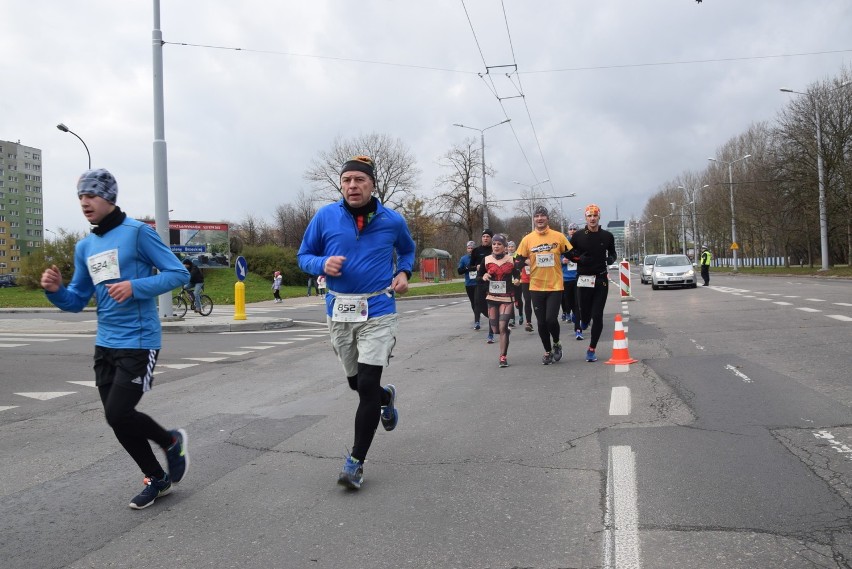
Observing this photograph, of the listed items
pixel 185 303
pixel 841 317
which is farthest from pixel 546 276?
pixel 185 303

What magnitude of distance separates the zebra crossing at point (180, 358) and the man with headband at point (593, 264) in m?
5.44

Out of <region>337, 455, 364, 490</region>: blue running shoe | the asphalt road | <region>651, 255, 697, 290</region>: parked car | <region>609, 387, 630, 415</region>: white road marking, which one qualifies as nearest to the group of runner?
the asphalt road

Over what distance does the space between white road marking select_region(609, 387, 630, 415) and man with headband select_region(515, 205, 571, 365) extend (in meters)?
1.87

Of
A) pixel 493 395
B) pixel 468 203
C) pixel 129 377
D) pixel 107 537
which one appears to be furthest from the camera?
pixel 468 203

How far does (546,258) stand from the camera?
8.60m

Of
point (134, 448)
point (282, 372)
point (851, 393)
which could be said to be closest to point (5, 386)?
point (282, 372)

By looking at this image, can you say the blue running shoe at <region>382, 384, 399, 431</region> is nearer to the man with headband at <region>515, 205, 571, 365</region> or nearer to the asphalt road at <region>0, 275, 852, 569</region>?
the asphalt road at <region>0, 275, 852, 569</region>

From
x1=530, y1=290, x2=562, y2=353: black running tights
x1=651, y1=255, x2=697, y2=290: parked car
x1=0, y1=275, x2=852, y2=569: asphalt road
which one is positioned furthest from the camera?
x1=651, y1=255, x2=697, y2=290: parked car

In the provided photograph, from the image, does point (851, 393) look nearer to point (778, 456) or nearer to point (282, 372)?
point (778, 456)

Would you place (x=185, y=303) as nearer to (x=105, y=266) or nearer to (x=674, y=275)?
(x=105, y=266)

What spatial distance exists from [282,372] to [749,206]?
5100 cm

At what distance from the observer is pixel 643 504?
3.52 m

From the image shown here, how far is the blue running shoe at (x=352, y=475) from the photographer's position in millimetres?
3914

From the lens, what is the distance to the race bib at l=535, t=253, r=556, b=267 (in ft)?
28.1
